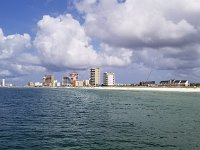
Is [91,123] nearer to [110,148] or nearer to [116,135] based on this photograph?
[116,135]

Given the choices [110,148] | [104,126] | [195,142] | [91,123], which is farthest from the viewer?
[91,123]

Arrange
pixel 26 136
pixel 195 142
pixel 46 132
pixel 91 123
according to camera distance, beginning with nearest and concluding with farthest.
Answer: pixel 195 142 < pixel 26 136 < pixel 46 132 < pixel 91 123

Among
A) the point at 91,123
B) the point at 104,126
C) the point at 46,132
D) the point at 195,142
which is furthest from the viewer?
the point at 91,123

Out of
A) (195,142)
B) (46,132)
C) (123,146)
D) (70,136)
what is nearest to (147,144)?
(123,146)

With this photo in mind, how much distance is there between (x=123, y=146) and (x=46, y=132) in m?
13.4

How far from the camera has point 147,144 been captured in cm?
3822

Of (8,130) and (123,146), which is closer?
(123,146)

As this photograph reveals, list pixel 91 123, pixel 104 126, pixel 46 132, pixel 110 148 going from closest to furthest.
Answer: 1. pixel 110 148
2. pixel 46 132
3. pixel 104 126
4. pixel 91 123

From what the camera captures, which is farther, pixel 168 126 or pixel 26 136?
pixel 168 126

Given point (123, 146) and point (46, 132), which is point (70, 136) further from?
point (123, 146)

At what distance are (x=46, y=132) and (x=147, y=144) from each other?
14975 millimetres

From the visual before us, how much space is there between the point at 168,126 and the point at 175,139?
38.8ft

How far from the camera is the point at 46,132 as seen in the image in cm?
4619

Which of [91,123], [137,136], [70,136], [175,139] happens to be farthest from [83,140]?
[91,123]
